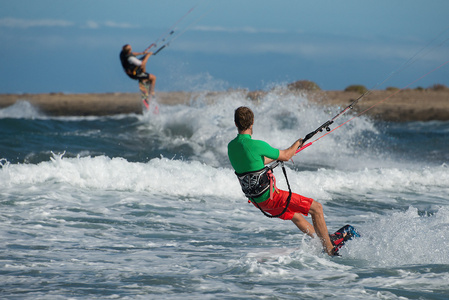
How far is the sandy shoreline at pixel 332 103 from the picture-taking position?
30672 mm

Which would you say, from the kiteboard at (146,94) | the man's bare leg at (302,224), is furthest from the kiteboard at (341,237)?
the kiteboard at (146,94)

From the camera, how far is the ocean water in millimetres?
4812

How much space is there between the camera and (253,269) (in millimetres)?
5215

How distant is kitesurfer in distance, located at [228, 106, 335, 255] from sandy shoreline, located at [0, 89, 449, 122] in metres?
21.3

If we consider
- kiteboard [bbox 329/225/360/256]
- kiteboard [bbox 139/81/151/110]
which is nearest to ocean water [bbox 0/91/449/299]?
kiteboard [bbox 329/225/360/256]

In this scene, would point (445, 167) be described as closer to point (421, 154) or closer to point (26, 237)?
point (421, 154)

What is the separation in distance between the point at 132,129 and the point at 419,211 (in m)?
13.1

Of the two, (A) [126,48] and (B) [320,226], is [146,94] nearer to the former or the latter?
(A) [126,48]

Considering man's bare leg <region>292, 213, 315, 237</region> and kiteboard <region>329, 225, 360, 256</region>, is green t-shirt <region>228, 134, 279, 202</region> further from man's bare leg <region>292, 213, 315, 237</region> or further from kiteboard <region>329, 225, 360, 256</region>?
kiteboard <region>329, 225, 360, 256</region>

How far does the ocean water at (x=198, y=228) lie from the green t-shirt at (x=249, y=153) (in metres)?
0.99

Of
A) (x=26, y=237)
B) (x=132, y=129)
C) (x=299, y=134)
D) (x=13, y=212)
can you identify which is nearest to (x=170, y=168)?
(x=13, y=212)

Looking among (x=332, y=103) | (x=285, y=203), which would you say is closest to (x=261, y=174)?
(x=285, y=203)

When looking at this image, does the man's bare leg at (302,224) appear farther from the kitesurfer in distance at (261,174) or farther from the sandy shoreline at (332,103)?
the sandy shoreline at (332,103)

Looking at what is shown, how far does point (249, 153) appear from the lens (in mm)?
5273
